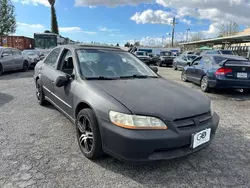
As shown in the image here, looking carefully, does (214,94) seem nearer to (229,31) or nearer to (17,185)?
(17,185)

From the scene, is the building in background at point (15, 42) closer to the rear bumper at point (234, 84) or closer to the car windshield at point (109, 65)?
the rear bumper at point (234, 84)

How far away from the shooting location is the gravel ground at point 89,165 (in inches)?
93.8

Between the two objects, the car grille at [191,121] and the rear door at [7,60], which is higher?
the rear door at [7,60]

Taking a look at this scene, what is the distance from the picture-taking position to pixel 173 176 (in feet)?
8.25

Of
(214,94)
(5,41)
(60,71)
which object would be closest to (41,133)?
(60,71)

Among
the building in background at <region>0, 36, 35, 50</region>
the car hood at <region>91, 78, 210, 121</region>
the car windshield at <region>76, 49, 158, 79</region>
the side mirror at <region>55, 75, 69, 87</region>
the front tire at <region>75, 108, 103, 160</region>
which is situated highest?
the building in background at <region>0, 36, 35, 50</region>

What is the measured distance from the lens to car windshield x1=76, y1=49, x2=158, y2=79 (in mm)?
3367

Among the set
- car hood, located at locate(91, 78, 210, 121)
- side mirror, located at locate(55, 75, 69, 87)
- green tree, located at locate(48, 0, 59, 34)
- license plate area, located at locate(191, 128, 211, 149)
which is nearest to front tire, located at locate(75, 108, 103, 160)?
car hood, located at locate(91, 78, 210, 121)

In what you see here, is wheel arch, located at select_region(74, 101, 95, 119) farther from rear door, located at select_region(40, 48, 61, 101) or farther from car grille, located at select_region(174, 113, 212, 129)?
rear door, located at select_region(40, 48, 61, 101)

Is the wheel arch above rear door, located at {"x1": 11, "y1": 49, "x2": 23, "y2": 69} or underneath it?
underneath

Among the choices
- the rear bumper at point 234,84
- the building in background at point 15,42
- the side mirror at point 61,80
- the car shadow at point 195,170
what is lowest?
the car shadow at point 195,170

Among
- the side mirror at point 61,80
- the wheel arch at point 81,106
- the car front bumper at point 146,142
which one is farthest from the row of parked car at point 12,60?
the car front bumper at point 146,142

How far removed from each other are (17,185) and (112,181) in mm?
1014

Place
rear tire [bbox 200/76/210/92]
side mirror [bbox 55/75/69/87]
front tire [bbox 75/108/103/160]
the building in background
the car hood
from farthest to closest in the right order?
1. the building in background
2. rear tire [bbox 200/76/210/92]
3. side mirror [bbox 55/75/69/87]
4. front tire [bbox 75/108/103/160]
5. the car hood
